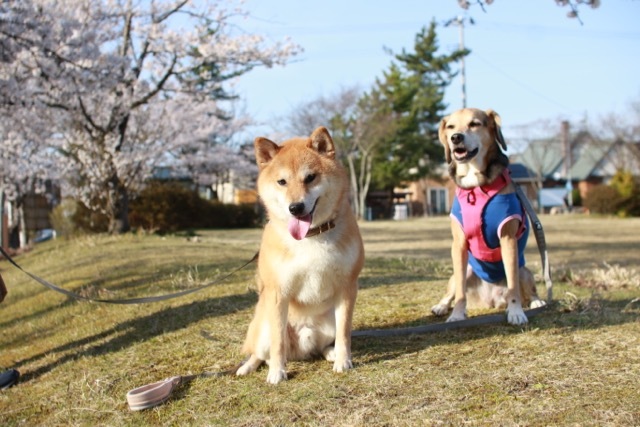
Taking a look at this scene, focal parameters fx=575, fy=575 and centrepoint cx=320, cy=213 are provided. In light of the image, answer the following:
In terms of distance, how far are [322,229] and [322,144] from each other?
493mm

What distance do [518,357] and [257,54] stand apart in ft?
49.2

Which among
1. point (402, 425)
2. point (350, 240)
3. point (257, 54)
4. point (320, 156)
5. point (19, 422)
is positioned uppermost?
point (257, 54)

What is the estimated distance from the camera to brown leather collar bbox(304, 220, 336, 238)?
3252 mm

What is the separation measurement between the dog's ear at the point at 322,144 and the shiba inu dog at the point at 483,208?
1375 mm

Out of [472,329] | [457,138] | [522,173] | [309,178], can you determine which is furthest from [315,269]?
[522,173]

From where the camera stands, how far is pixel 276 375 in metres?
3.32

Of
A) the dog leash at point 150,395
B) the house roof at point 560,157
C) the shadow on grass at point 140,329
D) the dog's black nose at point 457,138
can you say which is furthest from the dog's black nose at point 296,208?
the house roof at point 560,157

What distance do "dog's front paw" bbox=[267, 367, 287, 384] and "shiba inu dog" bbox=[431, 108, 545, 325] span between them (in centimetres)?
160

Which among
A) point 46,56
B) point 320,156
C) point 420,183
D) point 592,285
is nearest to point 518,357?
point 320,156

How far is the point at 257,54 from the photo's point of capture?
1705 centimetres

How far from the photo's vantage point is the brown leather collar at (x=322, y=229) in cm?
325

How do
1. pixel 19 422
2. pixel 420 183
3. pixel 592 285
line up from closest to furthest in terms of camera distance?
pixel 19 422, pixel 592 285, pixel 420 183

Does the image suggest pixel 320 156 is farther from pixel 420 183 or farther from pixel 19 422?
pixel 420 183

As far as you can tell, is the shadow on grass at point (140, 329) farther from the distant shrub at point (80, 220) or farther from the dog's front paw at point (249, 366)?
the distant shrub at point (80, 220)
